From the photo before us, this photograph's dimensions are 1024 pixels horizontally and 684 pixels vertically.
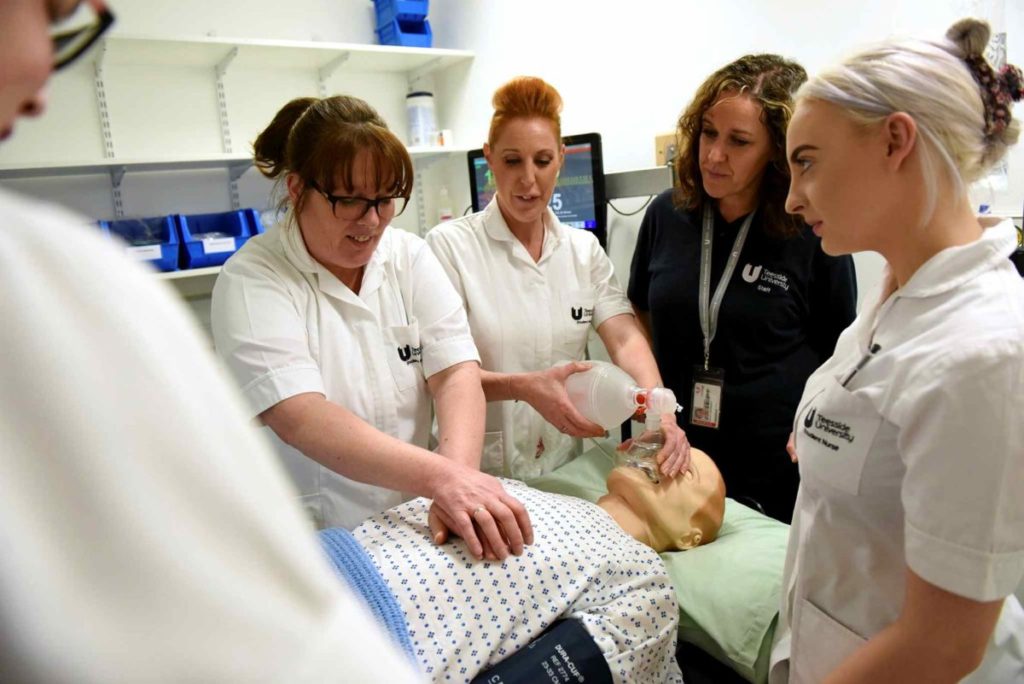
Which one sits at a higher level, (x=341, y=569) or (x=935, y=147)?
(x=935, y=147)

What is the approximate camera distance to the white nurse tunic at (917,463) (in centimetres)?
81

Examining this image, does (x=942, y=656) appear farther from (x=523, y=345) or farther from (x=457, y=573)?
(x=523, y=345)

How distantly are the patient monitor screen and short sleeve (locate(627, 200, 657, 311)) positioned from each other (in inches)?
25.6

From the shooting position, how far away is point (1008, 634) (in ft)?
3.43

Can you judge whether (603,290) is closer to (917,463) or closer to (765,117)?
(765,117)

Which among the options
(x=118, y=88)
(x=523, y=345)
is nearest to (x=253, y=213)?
(x=118, y=88)

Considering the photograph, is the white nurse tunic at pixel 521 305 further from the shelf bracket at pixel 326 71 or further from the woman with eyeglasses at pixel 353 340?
the shelf bracket at pixel 326 71

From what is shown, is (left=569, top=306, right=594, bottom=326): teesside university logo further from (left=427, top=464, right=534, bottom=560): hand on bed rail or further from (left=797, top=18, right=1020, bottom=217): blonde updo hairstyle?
(left=797, top=18, right=1020, bottom=217): blonde updo hairstyle

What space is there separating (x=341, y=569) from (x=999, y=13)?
6.67 feet

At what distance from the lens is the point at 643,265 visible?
2162 mm

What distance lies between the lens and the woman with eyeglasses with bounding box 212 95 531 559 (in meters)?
1.29

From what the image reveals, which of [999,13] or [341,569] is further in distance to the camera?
[999,13]

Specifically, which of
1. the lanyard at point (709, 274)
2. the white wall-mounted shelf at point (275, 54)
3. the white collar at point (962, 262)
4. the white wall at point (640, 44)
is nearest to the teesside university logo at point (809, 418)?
the white collar at point (962, 262)

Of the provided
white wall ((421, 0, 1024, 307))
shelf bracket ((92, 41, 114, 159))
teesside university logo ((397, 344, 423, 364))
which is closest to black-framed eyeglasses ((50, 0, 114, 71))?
teesside university logo ((397, 344, 423, 364))
